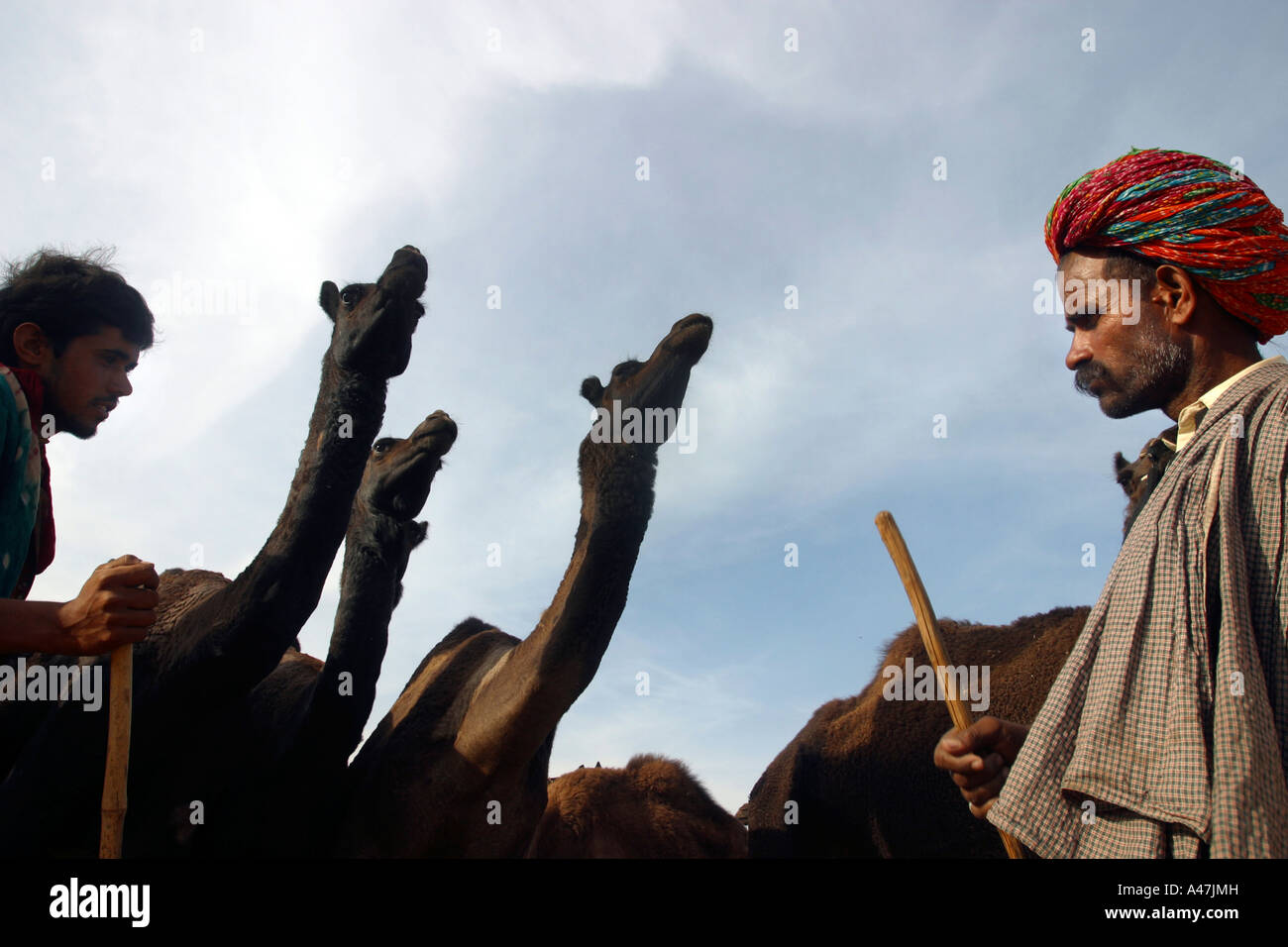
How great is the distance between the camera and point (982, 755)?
102 inches

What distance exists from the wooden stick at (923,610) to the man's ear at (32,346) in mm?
3314

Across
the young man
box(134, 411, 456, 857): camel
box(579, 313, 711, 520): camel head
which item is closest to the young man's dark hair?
the young man

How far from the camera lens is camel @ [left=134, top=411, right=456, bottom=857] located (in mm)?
4680

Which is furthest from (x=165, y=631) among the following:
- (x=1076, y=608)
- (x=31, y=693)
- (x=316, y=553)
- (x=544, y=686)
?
(x=1076, y=608)

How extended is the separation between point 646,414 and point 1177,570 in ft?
8.33

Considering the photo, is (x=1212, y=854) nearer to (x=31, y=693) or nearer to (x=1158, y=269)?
(x=1158, y=269)

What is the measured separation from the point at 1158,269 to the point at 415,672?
4.61 metres

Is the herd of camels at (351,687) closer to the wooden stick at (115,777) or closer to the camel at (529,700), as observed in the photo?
the camel at (529,700)

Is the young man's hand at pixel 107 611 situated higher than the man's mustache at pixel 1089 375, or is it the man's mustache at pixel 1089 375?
the man's mustache at pixel 1089 375

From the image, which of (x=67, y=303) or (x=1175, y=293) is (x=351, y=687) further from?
(x=1175, y=293)

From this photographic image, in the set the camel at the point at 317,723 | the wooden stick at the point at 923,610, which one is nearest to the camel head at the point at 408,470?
the camel at the point at 317,723

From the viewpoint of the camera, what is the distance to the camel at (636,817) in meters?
7.01

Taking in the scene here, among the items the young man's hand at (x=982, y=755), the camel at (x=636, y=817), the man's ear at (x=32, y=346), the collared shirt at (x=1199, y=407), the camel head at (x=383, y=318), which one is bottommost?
the camel at (x=636, y=817)

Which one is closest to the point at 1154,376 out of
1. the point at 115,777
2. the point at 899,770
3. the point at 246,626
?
the point at 115,777
